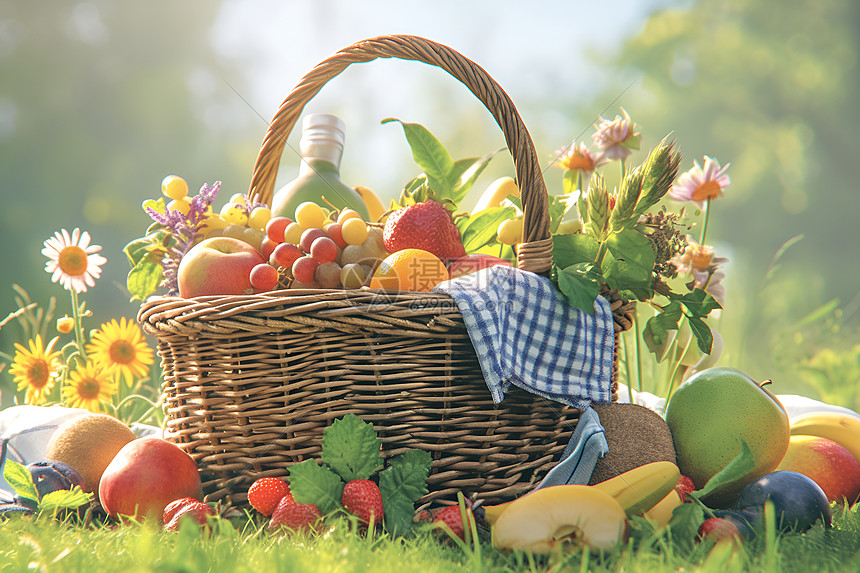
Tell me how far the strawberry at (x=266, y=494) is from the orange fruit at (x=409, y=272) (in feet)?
1.31

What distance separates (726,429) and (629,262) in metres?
0.42

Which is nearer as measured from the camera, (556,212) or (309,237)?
(309,237)

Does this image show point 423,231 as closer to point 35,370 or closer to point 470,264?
point 470,264

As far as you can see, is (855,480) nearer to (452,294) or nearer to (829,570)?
(829,570)

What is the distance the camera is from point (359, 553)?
0.82m

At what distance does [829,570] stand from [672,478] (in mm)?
227

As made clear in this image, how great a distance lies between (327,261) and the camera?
1.19 metres

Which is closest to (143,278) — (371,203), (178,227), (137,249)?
(137,249)

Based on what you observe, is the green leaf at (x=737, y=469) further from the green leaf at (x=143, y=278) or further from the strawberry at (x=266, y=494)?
the green leaf at (x=143, y=278)

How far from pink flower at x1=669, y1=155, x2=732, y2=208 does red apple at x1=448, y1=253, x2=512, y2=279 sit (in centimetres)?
64

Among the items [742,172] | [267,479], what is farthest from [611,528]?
[742,172]

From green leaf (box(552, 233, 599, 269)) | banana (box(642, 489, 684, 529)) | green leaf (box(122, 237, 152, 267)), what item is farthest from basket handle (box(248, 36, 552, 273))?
green leaf (box(122, 237, 152, 267))

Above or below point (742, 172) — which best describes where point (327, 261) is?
below

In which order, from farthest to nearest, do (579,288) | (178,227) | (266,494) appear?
(178,227)
(579,288)
(266,494)
